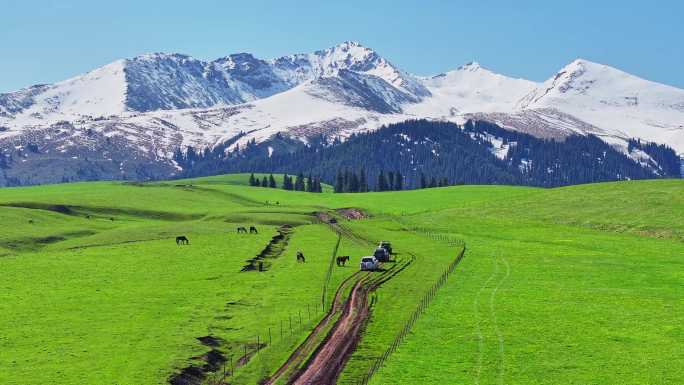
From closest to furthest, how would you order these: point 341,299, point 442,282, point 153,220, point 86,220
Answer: point 341,299 → point 442,282 → point 86,220 → point 153,220

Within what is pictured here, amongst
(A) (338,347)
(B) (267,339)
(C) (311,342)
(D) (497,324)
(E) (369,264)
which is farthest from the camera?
(E) (369,264)

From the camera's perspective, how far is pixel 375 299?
2869 inches

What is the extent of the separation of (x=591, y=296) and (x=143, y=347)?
4492 centimetres

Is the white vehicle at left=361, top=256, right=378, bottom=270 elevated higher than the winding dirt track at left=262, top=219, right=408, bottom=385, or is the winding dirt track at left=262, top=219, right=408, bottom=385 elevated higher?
the white vehicle at left=361, top=256, right=378, bottom=270

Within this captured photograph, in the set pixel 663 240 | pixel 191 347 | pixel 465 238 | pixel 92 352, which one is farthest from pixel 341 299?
pixel 663 240

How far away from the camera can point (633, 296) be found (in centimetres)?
7581

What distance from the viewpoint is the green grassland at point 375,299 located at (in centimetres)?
5009

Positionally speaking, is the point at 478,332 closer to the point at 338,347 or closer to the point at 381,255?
the point at 338,347

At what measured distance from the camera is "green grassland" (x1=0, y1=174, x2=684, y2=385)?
50094 millimetres

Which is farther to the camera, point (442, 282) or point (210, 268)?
point (210, 268)

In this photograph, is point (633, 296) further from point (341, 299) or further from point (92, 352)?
point (92, 352)

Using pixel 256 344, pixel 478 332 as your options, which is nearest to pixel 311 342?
pixel 256 344

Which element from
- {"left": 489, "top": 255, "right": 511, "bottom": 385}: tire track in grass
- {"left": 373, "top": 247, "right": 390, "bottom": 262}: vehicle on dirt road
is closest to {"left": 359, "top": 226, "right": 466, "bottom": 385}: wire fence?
{"left": 489, "top": 255, "right": 511, "bottom": 385}: tire track in grass

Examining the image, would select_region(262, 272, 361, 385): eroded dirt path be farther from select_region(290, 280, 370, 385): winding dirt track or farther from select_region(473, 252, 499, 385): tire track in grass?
select_region(473, 252, 499, 385): tire track in grass
